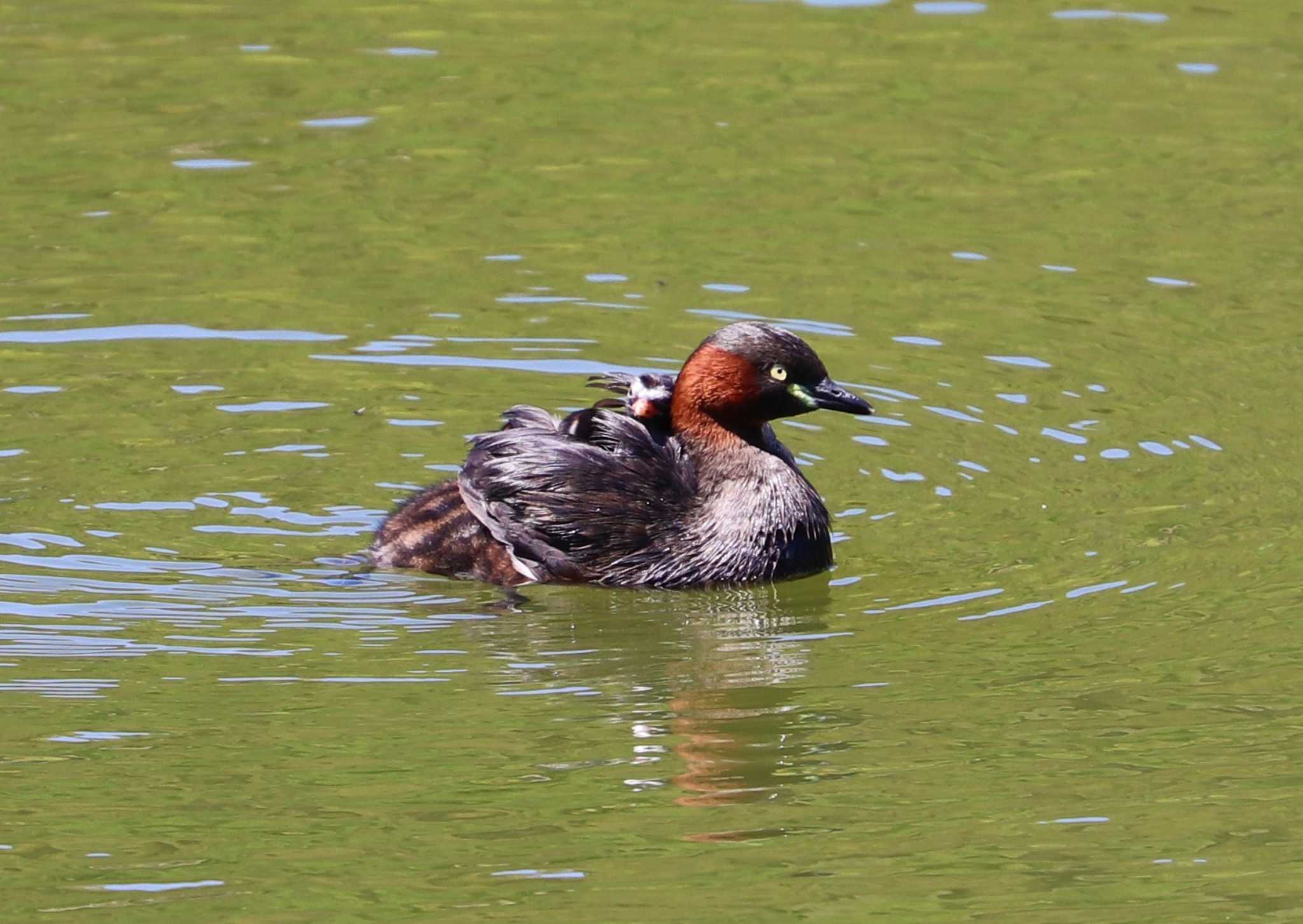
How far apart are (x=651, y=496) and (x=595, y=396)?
1709mm

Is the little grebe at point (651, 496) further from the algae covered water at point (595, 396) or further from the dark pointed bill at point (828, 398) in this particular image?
the algae covered water at point (595, 396)

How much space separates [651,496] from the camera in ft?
30.3

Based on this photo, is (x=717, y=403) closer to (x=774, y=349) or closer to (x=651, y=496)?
(x=774, y=349)

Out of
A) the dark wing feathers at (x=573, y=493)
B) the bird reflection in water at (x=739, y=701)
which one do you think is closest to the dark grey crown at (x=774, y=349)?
the dark wing feathers at (x=573, y=493)

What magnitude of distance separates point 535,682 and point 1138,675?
1.95 m

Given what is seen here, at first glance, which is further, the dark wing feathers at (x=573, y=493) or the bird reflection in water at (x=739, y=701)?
the dark wing feathers at (x=573, y=493)

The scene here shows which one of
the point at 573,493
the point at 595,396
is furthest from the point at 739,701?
the point at 595,396

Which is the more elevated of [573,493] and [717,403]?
[717,403]

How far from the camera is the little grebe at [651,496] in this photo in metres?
9.07

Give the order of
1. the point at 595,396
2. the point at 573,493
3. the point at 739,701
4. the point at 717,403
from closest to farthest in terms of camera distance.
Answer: the point at 739,701 → the point at 573,493 → the point at 717,403 → the point at 595,396

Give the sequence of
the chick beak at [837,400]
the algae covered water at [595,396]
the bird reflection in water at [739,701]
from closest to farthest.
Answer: the algae covered water at [595,396] < the bird reflection in water at [739,701] < the chick beak at [837,400]

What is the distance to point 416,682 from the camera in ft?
25.1

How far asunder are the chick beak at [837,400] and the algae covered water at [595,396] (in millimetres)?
523

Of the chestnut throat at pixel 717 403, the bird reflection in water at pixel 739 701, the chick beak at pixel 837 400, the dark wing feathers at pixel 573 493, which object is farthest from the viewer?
the chestnut throat at pixel 717 403
